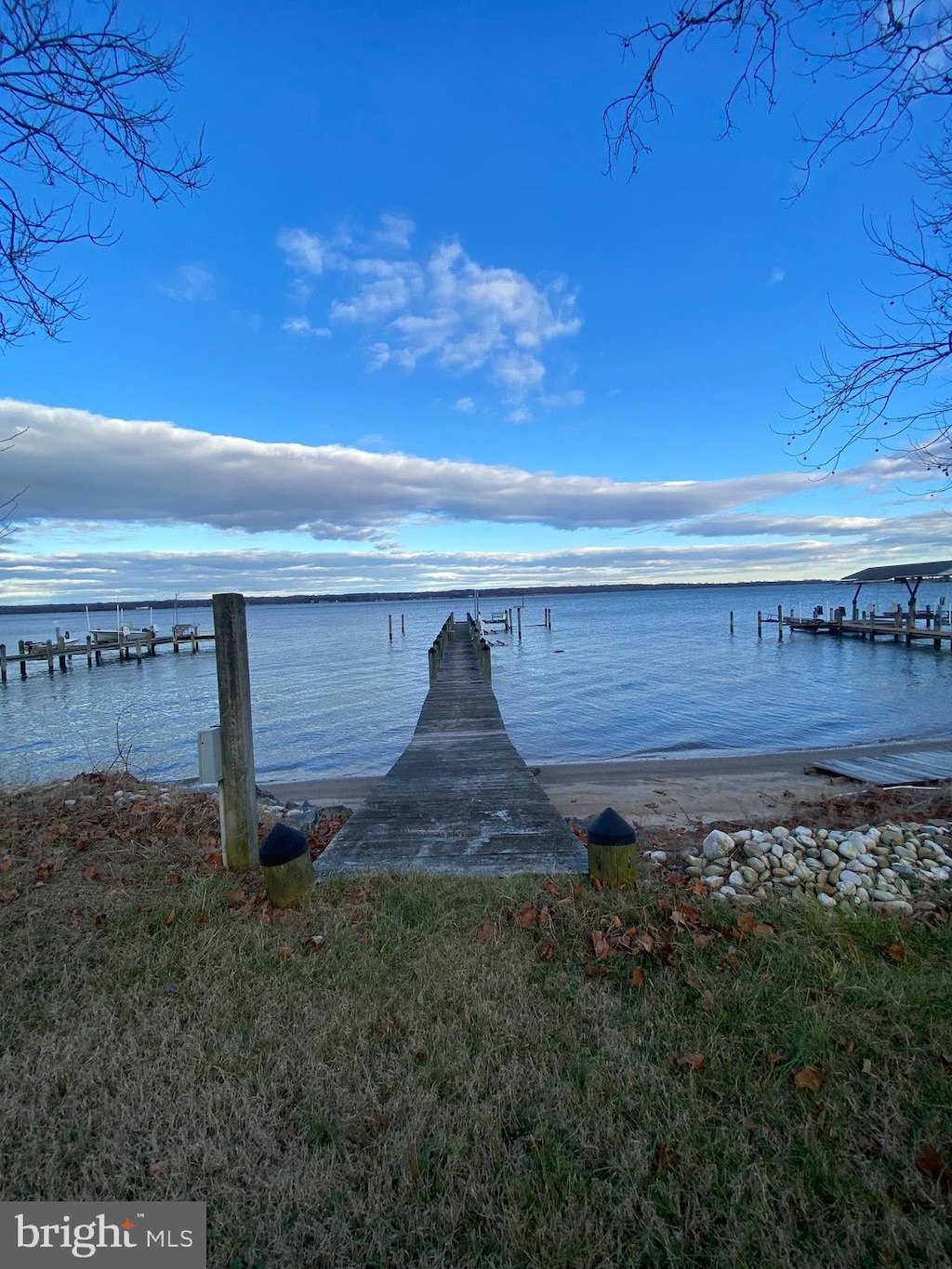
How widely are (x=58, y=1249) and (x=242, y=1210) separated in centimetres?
53

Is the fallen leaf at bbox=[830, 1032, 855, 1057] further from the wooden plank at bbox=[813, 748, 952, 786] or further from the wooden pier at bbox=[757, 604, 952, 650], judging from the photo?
the wooden pier at bbox=[757, 604, 952, 650]

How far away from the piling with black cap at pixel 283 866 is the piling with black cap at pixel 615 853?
1.85 metres

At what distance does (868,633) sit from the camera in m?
42.4

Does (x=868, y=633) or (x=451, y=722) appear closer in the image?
(x=451, y=722)

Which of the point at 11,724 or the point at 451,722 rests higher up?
the point at 451,722

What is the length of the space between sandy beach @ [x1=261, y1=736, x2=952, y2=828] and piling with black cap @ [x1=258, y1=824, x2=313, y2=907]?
5496 mm

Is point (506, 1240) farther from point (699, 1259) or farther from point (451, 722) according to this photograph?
point (451, 722)

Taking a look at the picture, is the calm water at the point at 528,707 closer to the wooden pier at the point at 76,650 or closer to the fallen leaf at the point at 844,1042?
the wooden pier at the point at 76,650

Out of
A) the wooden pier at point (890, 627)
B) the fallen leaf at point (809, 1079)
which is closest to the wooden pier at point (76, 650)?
the fallen leaf at point (809, 1079)

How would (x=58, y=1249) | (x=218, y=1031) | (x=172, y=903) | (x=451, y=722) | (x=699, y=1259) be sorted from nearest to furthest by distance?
(x=699, y=1259) → (x=58, y=1249) → (x=218, y=1031) → (x=172, y=903) → (x=451, y=722)

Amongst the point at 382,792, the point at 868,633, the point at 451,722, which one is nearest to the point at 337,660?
the point at 451,722

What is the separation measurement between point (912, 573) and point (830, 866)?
44.8 metres

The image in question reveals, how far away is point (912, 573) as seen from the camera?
41156 millimetres

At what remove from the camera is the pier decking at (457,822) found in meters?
4.89
